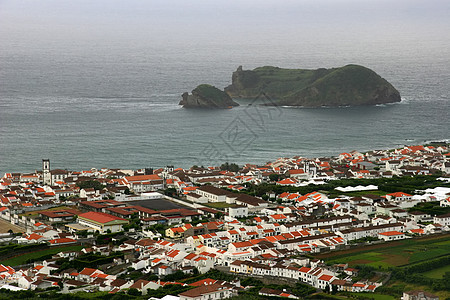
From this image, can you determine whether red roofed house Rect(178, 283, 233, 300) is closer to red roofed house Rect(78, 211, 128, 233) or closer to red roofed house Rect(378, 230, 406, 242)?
red roofed house Rect(378, 230, 406, 242)

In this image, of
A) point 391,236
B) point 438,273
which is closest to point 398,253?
point 391,236

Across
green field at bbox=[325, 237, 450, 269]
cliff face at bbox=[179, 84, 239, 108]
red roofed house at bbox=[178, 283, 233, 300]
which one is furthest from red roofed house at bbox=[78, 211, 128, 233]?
cliff face at bbox=[179, 84, 239, 108]

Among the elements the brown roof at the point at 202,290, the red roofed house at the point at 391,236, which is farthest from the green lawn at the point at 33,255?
the red roofed house at the point at 391,236

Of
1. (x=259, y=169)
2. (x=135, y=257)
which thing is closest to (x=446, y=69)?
(x=259, y=169)

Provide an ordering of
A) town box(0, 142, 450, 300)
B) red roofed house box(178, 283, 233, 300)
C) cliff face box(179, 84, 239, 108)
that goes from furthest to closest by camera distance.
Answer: cliff face box(179, 84, 239, 108), town box(0, 142, 450, 300), red roofed house box(178, 283, 233, 300)

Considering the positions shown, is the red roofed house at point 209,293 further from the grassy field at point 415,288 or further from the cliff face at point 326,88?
the cliff face at point 326,88
